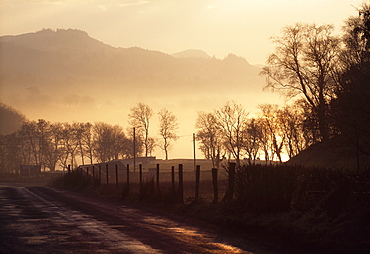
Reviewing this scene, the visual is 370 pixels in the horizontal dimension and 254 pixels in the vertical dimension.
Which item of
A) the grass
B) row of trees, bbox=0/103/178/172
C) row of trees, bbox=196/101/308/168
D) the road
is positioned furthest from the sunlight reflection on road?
row of trees, bbox=0/103/178/172

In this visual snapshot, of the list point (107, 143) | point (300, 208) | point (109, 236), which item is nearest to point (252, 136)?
point (107, 143)

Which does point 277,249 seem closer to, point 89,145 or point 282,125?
point 282,125

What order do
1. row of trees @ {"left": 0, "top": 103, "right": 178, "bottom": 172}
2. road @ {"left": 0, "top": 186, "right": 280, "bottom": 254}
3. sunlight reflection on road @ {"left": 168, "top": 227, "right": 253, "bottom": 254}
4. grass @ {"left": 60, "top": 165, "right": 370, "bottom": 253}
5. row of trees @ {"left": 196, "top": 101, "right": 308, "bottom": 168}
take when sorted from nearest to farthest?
sunlight reflection on road @ {"left": 168, "top": 227, "right": 253, "bottom": 254} → road @ {"left": 0, "top": 186, "right": 280, "bottom": 254} → grass @ {"left": 60, "top": 165, "right": 370, "bottom": 253} → row of trees @ {"left": 196, "top": 101, "right": 308, "bottom": 168} → row of trees @ {"left": 0, "top": 103, "right": 178, "bottom": 172}

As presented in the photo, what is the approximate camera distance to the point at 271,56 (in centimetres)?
6350

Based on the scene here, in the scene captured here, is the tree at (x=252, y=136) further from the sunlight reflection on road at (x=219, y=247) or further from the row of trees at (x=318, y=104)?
the sunlight reflection on road at (x=219, y=247)

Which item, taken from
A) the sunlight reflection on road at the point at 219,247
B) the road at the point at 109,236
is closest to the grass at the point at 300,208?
the road at the point at 109,236

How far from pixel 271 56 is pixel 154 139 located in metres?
100

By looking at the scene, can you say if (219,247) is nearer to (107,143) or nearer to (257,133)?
(257,133)

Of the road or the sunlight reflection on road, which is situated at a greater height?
the road

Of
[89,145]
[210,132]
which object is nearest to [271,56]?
[210,132]

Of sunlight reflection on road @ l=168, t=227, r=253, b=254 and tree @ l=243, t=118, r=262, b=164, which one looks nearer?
sunlight reflection on road @ l=168, t=227, r=253, b=254

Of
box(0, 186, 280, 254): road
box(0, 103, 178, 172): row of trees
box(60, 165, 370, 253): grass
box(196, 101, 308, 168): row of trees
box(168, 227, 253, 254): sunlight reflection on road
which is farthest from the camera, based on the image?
box(0, 103, 178, 172): row of trees

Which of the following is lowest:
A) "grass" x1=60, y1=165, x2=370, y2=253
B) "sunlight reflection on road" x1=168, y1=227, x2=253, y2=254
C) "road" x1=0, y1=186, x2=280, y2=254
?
"sunlight reflection on road" x1=168, y1=227, x2=253, y2=254

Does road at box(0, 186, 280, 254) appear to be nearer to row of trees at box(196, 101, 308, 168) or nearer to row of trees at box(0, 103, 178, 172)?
row of trees at box(196, 101, 308, 168)
